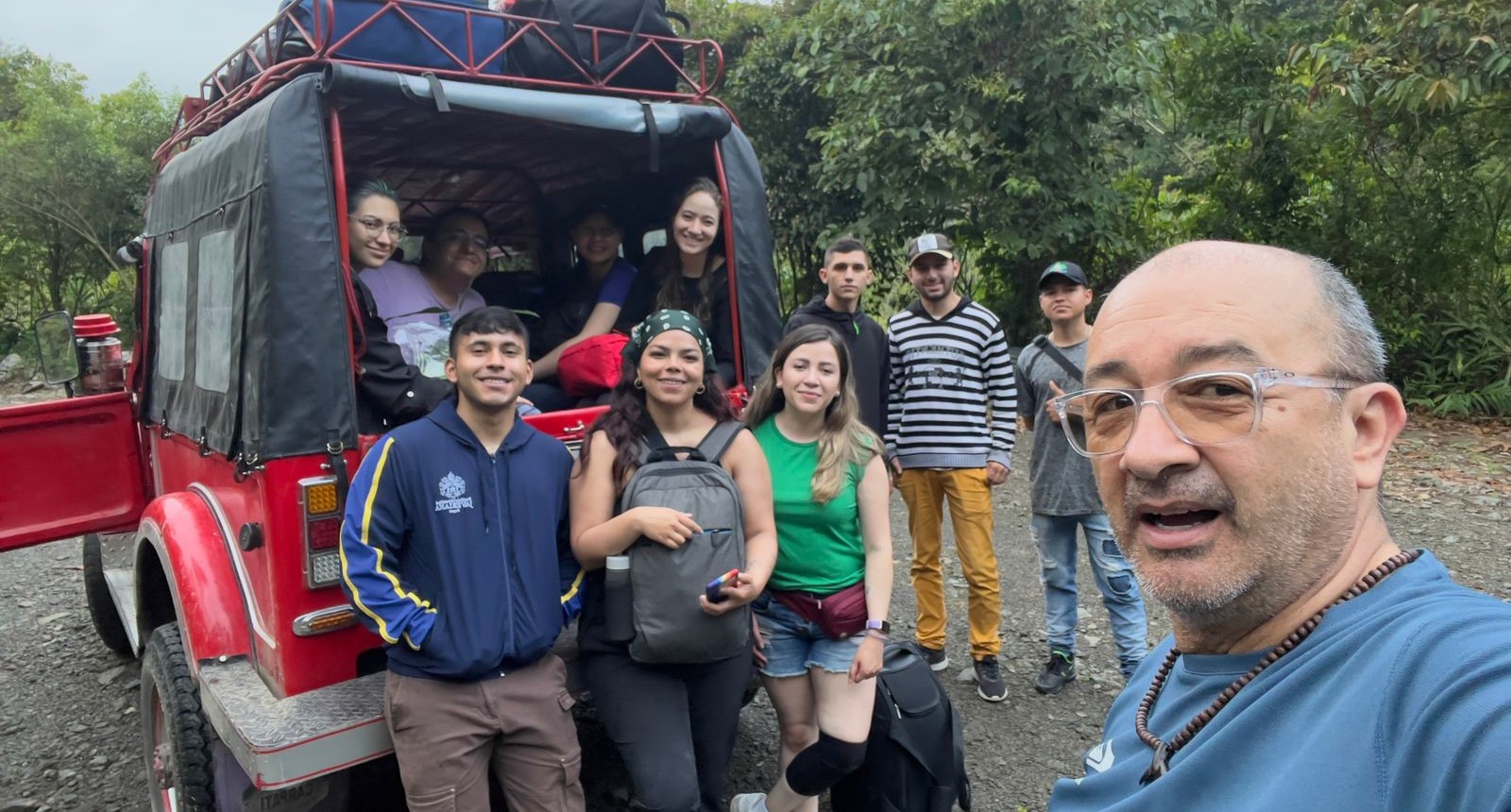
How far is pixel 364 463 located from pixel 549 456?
19.0 inches

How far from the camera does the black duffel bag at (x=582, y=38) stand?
336 cm

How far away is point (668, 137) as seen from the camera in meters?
3.55

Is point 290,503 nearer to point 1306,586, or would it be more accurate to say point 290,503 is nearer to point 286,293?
point 286,293

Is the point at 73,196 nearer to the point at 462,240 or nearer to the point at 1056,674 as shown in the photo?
the point at 462,240

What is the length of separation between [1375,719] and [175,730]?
311cm

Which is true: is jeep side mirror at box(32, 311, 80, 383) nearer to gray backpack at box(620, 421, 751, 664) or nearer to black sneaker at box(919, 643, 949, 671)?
gray backpack at box(620, 421, 751, 664)

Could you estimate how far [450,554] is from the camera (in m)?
2.42

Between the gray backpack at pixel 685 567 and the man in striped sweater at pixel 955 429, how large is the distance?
5.75 ft

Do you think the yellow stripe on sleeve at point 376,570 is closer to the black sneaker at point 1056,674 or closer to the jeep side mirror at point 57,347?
the jeep side mirror at point 57,347

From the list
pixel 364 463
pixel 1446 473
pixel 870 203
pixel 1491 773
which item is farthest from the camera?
pixel 870 203

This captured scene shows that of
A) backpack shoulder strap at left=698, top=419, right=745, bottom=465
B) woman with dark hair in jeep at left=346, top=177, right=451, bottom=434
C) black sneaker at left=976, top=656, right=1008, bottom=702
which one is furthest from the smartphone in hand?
black sneaker at left=976, top=656, right=1008, bottom=702

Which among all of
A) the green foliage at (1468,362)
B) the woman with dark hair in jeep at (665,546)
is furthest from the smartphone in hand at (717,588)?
the green foliage at (1468,362)

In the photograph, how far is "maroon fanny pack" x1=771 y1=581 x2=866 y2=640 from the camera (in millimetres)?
2812

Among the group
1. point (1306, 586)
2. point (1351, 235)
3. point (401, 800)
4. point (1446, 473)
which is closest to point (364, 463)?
point (401, 800)
